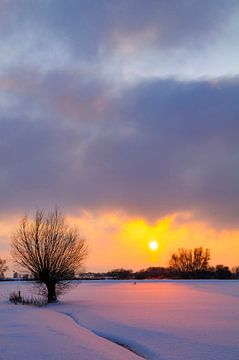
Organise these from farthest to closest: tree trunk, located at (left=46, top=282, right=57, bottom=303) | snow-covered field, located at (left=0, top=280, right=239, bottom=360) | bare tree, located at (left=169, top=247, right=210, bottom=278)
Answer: bare tree, located at (left=169, top=247, right=210, bottom=278) < tree trunk, located at (left=46, top=282, right=57, bottom=303) < snow-covered field, located at (left=0, top=280, right=239, bottom=360)

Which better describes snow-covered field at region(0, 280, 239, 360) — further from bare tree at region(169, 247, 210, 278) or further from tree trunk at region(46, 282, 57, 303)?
bare tree at region(169, 247, 210, 278)

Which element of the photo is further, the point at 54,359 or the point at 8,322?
the point at 8,322

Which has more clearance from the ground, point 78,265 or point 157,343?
point 78,265

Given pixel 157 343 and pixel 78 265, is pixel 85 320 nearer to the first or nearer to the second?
pixel 157 343

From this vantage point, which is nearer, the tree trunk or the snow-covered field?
the snow-covered field

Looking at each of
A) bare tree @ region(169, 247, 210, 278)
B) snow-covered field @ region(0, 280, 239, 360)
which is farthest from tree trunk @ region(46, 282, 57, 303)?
bare tree @ region(169, 247, 210, 278)

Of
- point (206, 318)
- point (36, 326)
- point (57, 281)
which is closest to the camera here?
point (36, 326)

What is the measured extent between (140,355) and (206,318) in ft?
30.8

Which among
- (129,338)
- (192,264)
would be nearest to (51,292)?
(129,338)

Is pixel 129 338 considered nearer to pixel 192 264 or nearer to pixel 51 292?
pixel 51 292

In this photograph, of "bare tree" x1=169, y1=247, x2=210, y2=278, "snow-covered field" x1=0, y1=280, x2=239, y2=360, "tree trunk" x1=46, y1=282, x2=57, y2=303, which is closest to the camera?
"snow-covered field" x1=0, y1=280, x2=239, y2=360

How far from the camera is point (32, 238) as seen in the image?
41281 millimetres

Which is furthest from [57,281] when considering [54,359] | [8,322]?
[54,359]

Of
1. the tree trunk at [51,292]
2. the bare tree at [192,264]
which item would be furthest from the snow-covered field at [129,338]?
Result: the bare tree at [192,264]
